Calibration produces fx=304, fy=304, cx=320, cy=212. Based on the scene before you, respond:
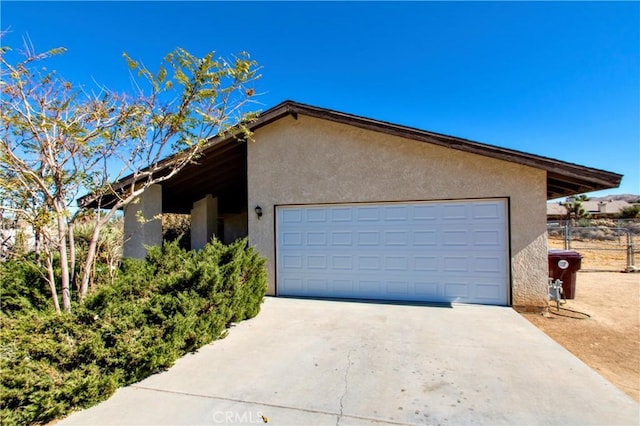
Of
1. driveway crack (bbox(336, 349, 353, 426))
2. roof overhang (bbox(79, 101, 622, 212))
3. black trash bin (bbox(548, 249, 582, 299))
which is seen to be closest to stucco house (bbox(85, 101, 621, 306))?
roof overhang (bbox(79, 101, 622, 212))

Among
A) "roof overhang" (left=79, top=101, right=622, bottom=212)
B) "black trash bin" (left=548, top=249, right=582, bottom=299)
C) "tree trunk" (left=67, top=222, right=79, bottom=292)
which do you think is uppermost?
"roof overhang" (left=79, top=101, right=622, bottom=212)

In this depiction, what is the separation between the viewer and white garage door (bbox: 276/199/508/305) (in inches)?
303

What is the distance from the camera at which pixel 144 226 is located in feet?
32.2

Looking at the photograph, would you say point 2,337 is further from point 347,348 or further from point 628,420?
point 628,420

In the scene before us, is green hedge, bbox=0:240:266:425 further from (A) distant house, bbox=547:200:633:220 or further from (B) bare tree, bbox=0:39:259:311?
(A) distant house, bbox=547:200:633:220

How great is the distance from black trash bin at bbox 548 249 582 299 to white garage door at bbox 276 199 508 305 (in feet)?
8.26

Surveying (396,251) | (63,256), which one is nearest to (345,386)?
(63,256)

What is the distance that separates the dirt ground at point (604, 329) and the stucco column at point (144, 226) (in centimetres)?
1096

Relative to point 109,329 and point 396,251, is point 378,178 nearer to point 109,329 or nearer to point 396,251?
point 396,251

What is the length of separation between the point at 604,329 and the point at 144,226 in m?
12.3

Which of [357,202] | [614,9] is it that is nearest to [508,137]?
[614,9]

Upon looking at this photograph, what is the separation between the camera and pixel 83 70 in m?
6.55

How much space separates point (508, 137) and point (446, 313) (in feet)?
51.7

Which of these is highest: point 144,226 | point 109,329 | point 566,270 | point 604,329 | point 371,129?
point 371,129
